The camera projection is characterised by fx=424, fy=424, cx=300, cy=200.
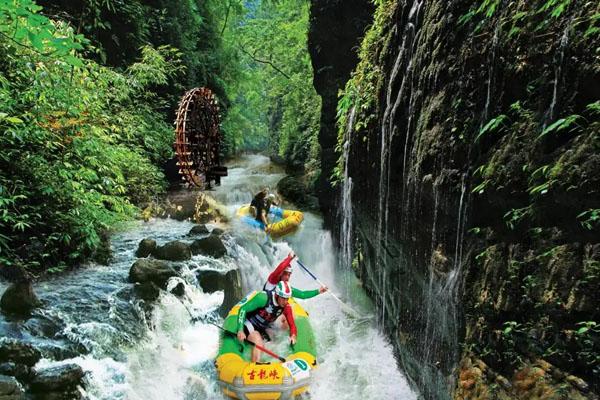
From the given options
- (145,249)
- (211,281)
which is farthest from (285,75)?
(211,281)

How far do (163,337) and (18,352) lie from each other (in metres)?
2.06

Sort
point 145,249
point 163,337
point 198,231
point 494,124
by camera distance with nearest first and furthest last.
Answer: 1. point 494,124
2. point 163,337
3. point 145,249
4. point 198,231

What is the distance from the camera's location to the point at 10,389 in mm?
4227

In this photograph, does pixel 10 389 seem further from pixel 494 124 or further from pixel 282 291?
pixel 494 124

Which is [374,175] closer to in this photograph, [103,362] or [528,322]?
[528,322]

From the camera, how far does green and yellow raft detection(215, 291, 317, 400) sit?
5262mm

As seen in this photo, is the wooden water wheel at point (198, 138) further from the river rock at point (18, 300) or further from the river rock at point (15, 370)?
the river rock at point (15, 370)

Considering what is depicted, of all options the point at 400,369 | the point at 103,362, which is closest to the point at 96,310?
the point at 103,362

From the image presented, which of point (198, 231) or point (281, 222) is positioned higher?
point (281, 222)

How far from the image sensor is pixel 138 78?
449 inches

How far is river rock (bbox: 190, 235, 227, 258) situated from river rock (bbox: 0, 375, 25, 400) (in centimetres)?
484

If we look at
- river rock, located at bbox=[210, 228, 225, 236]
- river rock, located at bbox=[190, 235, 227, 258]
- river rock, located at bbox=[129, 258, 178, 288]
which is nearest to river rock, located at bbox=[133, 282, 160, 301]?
river rock, located at bbox=[129, 258, 178, 288]

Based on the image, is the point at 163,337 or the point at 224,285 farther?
the point at 224,285

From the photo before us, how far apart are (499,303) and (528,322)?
0.29m
